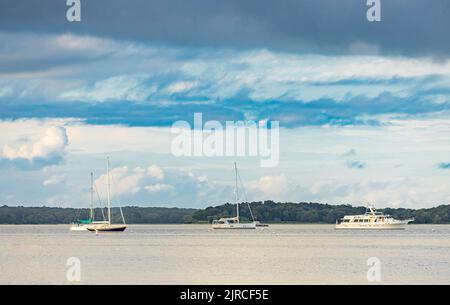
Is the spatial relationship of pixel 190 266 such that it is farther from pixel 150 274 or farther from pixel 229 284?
pixel 229 284

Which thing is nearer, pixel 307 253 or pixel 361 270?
pixel 361 270

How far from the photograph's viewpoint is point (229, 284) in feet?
250

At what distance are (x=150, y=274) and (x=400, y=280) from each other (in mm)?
22809

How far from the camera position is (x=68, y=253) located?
123750mm

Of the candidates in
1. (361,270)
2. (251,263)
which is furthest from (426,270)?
(251,263)
